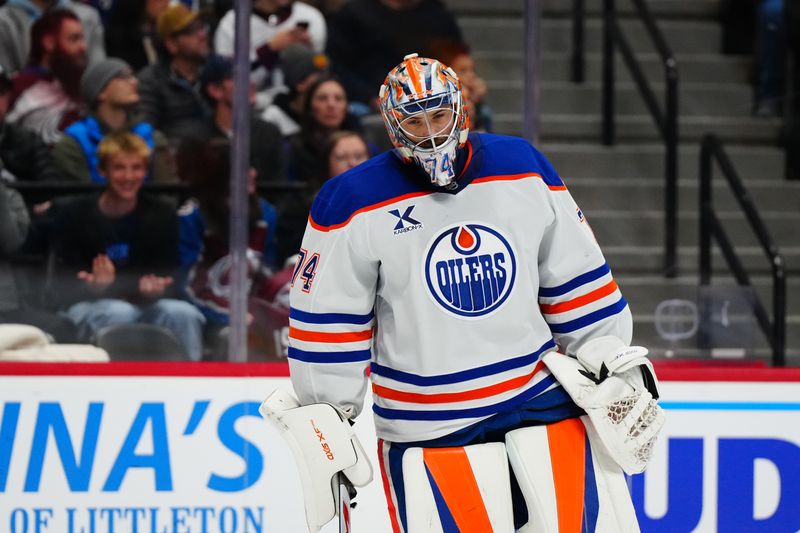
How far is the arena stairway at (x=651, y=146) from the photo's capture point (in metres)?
4.14

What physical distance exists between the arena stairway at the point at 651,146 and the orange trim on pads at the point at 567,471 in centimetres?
153

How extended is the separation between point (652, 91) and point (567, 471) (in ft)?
9.67

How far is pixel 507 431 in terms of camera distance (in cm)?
244

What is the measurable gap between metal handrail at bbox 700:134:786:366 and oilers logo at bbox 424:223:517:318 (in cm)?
187

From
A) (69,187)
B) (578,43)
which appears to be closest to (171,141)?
(69,187)

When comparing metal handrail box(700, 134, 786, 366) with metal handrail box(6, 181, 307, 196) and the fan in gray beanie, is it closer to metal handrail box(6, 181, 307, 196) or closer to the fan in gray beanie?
metal handrail box(6, 181, 307, 196)

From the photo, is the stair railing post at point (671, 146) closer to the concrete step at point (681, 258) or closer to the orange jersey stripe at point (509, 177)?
the concrete step at point (681, 258)

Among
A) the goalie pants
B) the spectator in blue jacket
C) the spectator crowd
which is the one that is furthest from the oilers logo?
the spectator in blue jacket

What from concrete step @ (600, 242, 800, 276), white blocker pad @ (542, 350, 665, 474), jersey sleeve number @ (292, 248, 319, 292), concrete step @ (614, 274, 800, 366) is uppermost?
jersey sleeve number @ (292, 248, 319, 292)

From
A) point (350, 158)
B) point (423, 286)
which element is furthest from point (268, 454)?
point (423, 286)

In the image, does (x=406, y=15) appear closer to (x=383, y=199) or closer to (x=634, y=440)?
(x=383, y=199)

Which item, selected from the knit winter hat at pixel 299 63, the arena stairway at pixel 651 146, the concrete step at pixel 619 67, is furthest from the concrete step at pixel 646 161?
the knit winter hat at pixel 299 63

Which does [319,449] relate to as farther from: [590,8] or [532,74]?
[590,8]

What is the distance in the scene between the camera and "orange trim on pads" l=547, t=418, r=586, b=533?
238 cm
